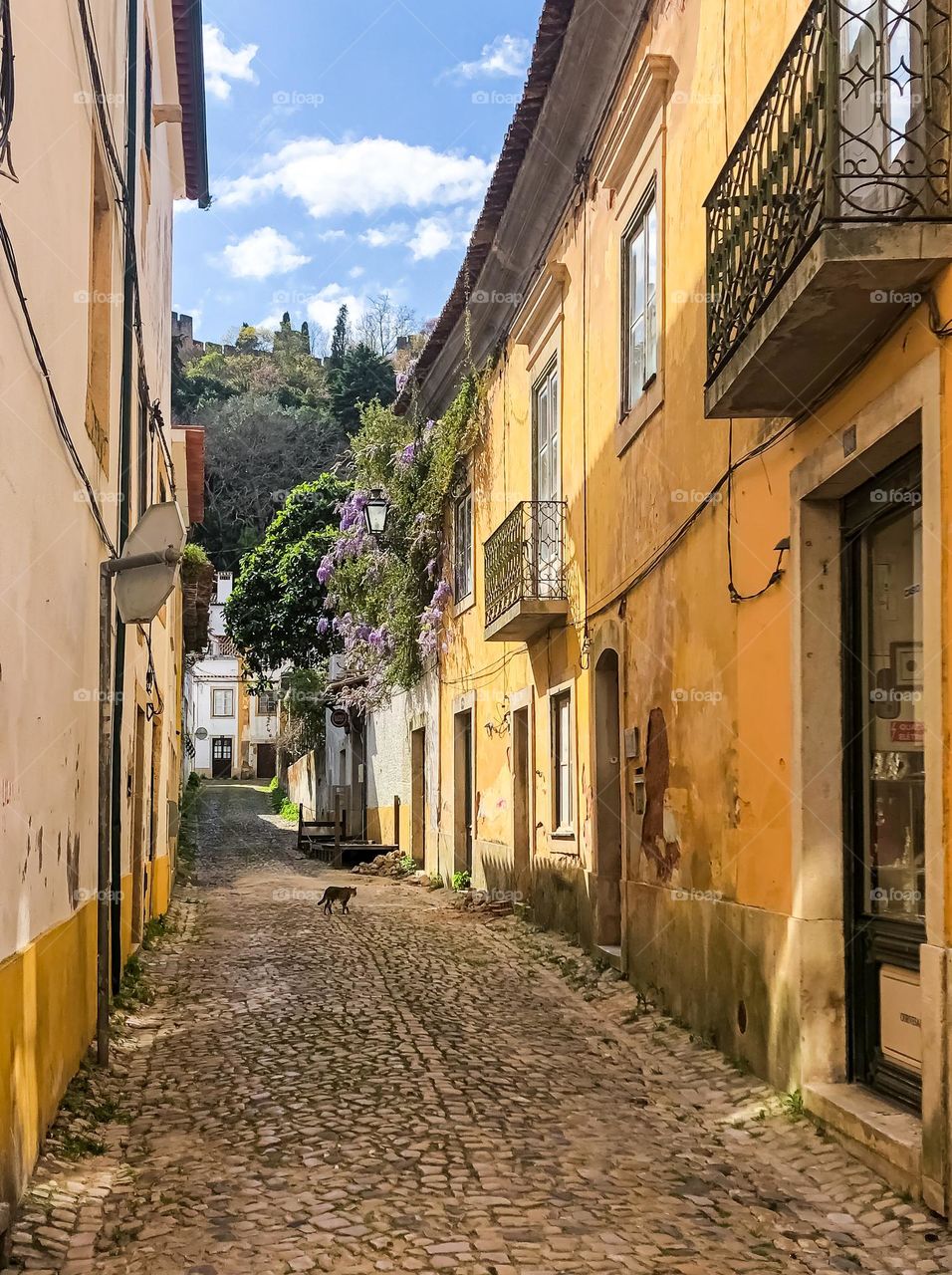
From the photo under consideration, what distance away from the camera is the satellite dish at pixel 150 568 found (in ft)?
21.5

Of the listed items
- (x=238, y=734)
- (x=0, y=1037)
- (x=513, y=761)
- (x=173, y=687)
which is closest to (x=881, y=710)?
(x=0, y=1037)

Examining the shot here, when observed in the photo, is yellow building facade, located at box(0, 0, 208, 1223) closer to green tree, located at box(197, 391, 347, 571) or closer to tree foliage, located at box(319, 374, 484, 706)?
tree foliage, located at box(319, 374, 484, 706)

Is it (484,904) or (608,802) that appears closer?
(608,802)

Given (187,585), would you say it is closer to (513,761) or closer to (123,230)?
(513,761)

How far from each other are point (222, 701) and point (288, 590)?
32.6 metres

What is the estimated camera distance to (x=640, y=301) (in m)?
9.63

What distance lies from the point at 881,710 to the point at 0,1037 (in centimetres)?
374

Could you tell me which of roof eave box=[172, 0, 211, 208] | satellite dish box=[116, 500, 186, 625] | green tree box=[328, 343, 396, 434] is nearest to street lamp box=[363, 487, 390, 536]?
roof eave box=[172, 0, 211, 208]

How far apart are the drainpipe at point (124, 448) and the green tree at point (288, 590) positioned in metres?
20.5

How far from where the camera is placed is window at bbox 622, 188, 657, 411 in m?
9.18

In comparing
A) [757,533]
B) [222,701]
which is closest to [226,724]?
[222,701]

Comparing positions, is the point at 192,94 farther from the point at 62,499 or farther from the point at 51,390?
the point at 51,390

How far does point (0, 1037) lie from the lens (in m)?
4.10

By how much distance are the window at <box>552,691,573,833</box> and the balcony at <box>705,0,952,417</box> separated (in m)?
5.95
